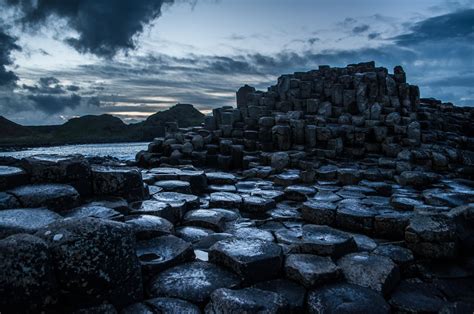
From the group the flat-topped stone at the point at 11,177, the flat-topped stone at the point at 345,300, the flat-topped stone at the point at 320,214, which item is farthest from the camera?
the flat-topped stone at the point at 320,214

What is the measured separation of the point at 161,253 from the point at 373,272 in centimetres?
286

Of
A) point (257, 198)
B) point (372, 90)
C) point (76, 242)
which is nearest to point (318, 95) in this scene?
point (372, 90)

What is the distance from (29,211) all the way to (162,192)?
3.47m

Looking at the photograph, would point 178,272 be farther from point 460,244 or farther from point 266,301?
point 460,244

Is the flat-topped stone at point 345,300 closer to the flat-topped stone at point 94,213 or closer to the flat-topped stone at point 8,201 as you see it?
the flat-topped stone at point 94,213

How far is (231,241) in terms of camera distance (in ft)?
15.6

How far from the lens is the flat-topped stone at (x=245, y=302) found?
3.38m

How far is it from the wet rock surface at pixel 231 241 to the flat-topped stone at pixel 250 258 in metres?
0.02

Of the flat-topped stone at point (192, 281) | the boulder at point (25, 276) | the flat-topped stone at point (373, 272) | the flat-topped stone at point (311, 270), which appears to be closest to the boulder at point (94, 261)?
the boulder at point (25, 276)

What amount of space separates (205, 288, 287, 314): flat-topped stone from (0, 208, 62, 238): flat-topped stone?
7.66 feet

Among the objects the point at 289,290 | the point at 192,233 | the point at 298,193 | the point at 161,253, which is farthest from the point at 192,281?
the point at 298,193

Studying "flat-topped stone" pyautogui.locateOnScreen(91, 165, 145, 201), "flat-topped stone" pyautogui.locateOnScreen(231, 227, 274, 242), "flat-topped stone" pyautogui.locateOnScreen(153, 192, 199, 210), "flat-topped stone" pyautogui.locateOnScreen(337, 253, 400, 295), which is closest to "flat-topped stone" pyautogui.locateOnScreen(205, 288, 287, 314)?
"flat-topped stone" pyautogui.locateOnScreen(337, 253, 400, 295)

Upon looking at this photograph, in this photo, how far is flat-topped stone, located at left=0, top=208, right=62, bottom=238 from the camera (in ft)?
12.5

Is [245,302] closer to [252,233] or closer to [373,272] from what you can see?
[373,272]
